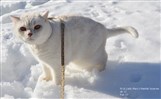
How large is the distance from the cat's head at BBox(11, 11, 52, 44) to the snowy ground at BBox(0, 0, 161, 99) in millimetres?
625

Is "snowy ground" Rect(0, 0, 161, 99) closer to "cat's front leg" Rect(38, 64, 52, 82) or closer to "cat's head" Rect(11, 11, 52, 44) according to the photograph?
"cat's front leg" Rect(38, 64, 52, 82)

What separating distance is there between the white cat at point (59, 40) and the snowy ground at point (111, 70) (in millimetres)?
154

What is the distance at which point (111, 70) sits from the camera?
3934 mm

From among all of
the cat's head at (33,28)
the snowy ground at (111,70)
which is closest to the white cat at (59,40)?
the cat's head at (33,28)

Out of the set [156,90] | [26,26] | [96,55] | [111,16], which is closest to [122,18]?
[111,16]

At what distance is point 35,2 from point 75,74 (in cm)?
275

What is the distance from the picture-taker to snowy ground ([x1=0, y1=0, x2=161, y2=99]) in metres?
3.59

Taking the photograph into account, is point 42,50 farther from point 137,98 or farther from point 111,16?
point 111,16

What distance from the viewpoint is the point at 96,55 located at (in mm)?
3881

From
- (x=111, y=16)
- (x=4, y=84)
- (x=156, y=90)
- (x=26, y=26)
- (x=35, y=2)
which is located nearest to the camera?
(x=26, y=26)

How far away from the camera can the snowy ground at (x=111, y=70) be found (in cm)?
359

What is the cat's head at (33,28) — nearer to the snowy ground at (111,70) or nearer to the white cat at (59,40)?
the white cat at (59,40)

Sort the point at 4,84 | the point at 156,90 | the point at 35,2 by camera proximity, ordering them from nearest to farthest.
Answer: the point at 156,90 → the point at 4,84 → the point at 35,2

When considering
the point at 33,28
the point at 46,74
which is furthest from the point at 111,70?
the point at 33,28
